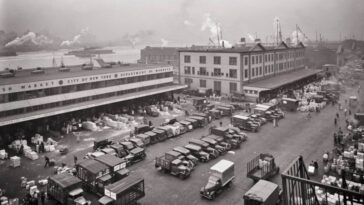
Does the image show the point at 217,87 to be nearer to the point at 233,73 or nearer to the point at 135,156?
the point at 233,73

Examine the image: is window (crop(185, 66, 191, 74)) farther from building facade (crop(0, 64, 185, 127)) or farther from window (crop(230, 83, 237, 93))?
building facade (crop(0, 64, 185, 127))

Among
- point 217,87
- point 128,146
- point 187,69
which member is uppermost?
point 187,69

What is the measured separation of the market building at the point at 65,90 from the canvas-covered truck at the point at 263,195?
92.6 feet

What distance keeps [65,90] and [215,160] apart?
24.5m

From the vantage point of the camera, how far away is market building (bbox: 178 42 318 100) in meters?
62.1

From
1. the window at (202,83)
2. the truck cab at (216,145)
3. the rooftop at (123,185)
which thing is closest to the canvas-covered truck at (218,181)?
the rooftop at (123,185)

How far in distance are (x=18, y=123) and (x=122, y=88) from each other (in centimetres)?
1767

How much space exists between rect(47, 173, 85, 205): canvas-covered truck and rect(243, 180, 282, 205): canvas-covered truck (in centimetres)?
1274

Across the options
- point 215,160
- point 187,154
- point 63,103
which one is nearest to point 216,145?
point 215,160

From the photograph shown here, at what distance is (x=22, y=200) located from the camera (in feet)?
76.8

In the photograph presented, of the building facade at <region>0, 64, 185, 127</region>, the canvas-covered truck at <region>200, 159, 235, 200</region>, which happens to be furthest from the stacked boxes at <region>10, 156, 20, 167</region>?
the canvas-covered truck at <region>200, 159, 235, 200</region>

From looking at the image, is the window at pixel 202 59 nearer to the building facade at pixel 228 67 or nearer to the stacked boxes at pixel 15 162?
the building facade at pixel 228 67

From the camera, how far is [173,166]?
27.4 m

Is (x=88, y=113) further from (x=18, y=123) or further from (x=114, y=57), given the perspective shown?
(x=114, y=57)
